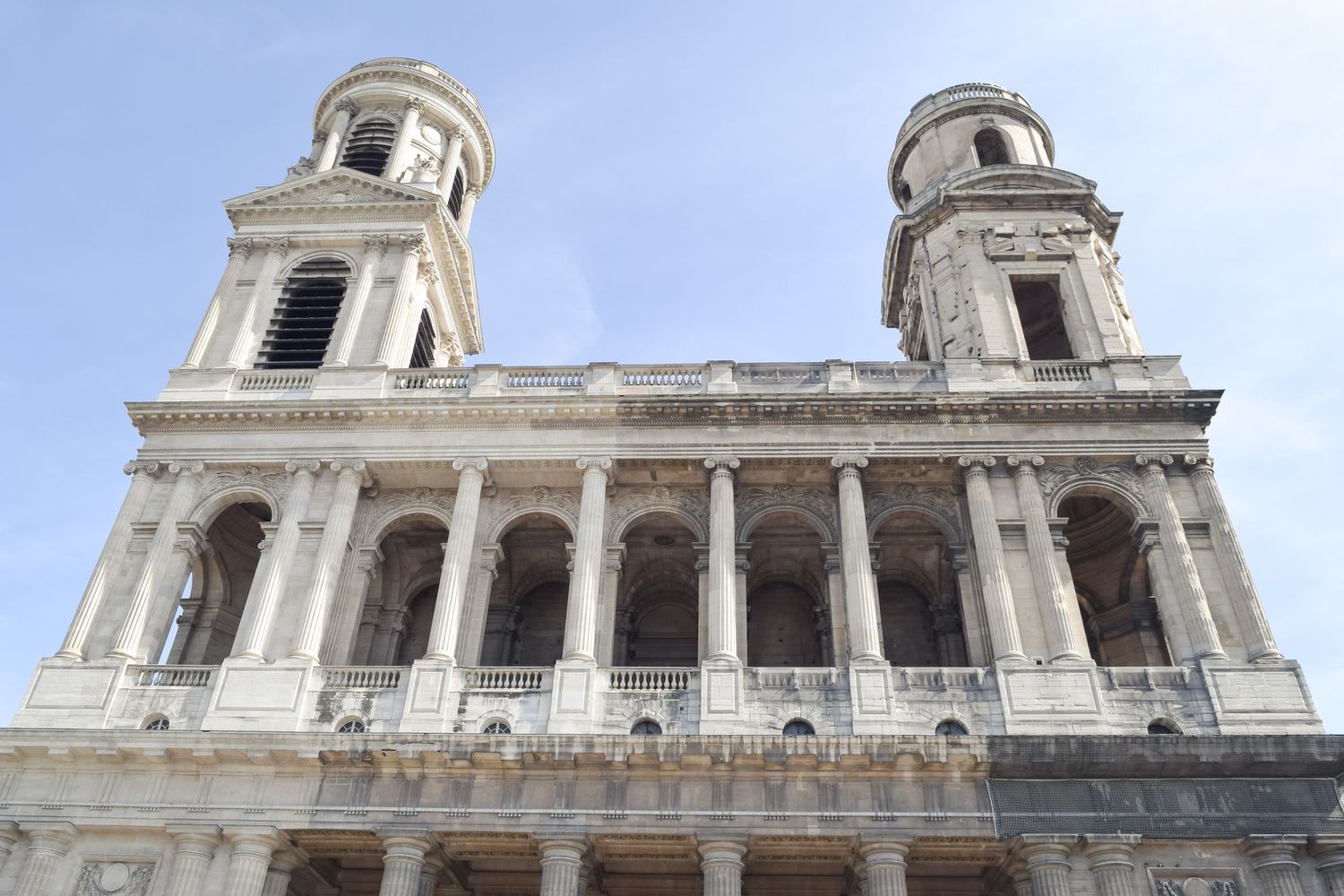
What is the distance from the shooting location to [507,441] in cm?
2772

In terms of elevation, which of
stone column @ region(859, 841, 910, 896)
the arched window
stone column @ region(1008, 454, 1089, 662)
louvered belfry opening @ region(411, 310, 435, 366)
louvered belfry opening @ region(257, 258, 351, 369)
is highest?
the arched window

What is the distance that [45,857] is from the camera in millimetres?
21656

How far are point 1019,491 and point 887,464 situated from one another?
3.24m

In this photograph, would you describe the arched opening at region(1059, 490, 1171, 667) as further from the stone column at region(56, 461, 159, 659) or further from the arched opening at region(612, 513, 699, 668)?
the stone column at region(56, 461, 159, 659)

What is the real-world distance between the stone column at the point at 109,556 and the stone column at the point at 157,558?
1.99 ft

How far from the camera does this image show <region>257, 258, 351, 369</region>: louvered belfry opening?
3136 cm

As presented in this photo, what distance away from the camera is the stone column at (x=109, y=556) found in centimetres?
2475

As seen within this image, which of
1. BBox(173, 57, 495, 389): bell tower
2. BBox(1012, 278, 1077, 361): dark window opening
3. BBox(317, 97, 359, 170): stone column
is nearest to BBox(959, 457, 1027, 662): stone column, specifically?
BBox(1012, 278, 1077, 361): dark window opening

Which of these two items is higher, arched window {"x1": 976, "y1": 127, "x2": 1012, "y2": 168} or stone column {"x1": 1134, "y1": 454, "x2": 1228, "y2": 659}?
arched window {"x1": 976, "y1": 127, "x2": 1012, "y2": 168}

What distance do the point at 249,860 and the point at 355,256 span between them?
1862 cm

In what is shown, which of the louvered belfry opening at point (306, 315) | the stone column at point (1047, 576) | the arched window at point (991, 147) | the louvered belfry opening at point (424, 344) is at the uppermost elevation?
the arched window at point (991, 147)

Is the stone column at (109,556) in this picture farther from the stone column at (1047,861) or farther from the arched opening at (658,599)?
the stone column at (1047,861)

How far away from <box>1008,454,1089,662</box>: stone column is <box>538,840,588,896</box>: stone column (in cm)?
1096

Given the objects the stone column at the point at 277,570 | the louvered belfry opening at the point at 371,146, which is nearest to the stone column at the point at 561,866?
the stone column at the point at 277,570
